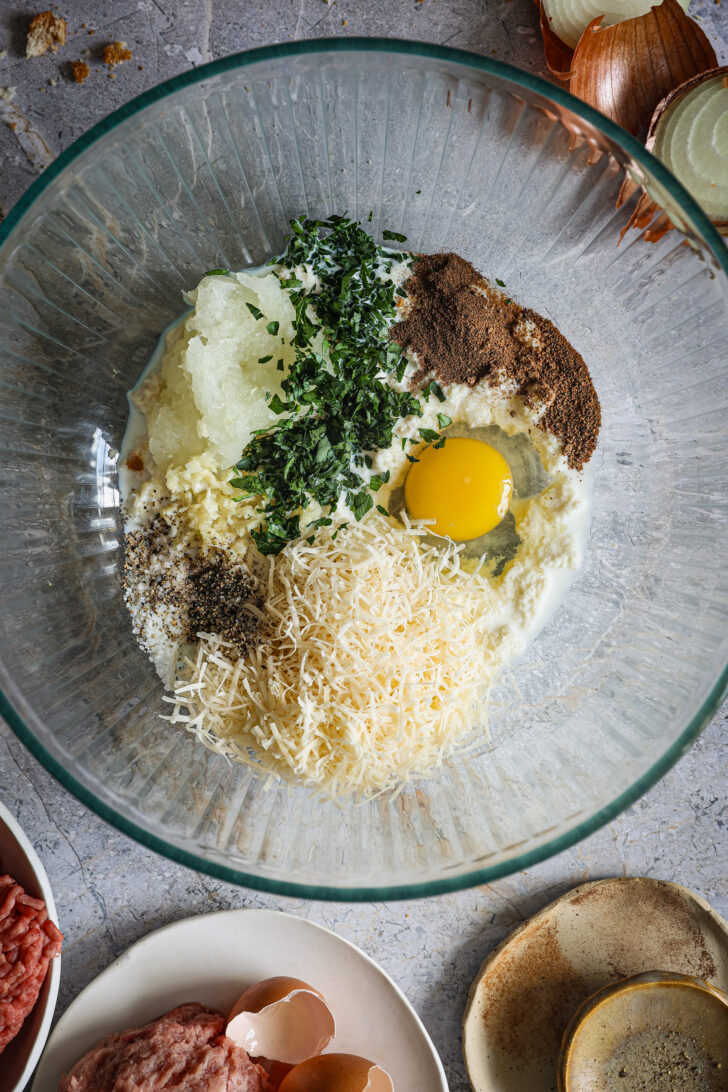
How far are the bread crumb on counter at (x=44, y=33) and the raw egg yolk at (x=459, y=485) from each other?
1311mm

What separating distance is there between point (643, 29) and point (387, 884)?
2.01 meters

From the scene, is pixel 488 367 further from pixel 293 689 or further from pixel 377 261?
pixel 293 689

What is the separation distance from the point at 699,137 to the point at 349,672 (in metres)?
1.44

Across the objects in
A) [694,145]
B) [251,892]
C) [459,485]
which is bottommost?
[251,892]

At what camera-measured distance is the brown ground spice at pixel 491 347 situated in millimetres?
1820

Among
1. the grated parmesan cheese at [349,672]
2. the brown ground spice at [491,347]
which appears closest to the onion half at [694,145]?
the brown ground spice at [491,347]

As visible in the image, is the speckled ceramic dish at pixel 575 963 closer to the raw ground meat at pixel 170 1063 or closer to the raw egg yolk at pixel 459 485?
the raw ground meat at pixel 170 1063

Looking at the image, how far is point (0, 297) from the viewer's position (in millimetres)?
1678

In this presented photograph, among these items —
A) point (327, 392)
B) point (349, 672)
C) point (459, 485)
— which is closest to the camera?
point (349, 672)

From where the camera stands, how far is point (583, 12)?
1755mm

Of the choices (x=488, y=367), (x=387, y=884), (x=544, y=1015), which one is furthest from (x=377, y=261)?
(x=544, y=1015)

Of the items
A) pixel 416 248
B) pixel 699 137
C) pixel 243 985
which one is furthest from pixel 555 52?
pixel 243 985

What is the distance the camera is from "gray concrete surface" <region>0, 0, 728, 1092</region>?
1827 mm

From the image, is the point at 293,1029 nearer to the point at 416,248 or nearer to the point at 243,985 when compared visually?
the point at 243,985
